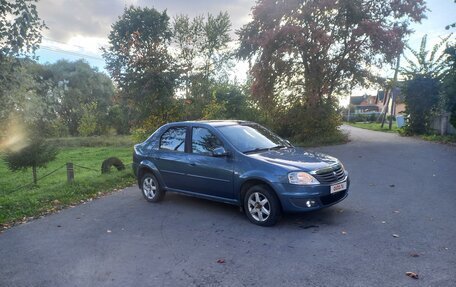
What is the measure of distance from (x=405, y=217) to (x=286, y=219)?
1944mm

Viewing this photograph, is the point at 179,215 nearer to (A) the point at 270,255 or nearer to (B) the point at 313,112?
(A) the point at 270,255

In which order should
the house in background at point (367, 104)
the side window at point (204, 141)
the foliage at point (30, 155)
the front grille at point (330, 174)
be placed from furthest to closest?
the house in background at point (367, 104)
the foliage at point (30, 155)
the side window at point (204, 141)
the front grille at point (330, 174)

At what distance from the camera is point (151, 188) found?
7.95m

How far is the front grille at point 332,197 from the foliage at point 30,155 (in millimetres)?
10618

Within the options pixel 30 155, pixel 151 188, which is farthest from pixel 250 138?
pixel 30 155

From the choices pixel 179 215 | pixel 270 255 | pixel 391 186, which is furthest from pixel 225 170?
pixel 391 186

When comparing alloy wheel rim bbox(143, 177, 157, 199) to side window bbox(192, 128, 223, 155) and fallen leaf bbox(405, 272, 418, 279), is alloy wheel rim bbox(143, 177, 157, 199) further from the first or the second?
fallen leaf bbox(405, 272, 418, 279)

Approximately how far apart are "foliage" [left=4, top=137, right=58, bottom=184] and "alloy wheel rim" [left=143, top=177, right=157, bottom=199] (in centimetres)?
670

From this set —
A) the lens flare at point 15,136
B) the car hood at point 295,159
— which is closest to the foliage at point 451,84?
the car hood at point 295,159

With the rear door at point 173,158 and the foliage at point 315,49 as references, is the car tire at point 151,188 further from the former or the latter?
the foliage at point 315,49

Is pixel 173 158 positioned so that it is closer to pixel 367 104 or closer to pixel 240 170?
pixel 240 170

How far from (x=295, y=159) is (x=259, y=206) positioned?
97cm

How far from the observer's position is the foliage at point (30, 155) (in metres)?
12.6

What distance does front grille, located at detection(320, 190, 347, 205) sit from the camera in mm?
5863
